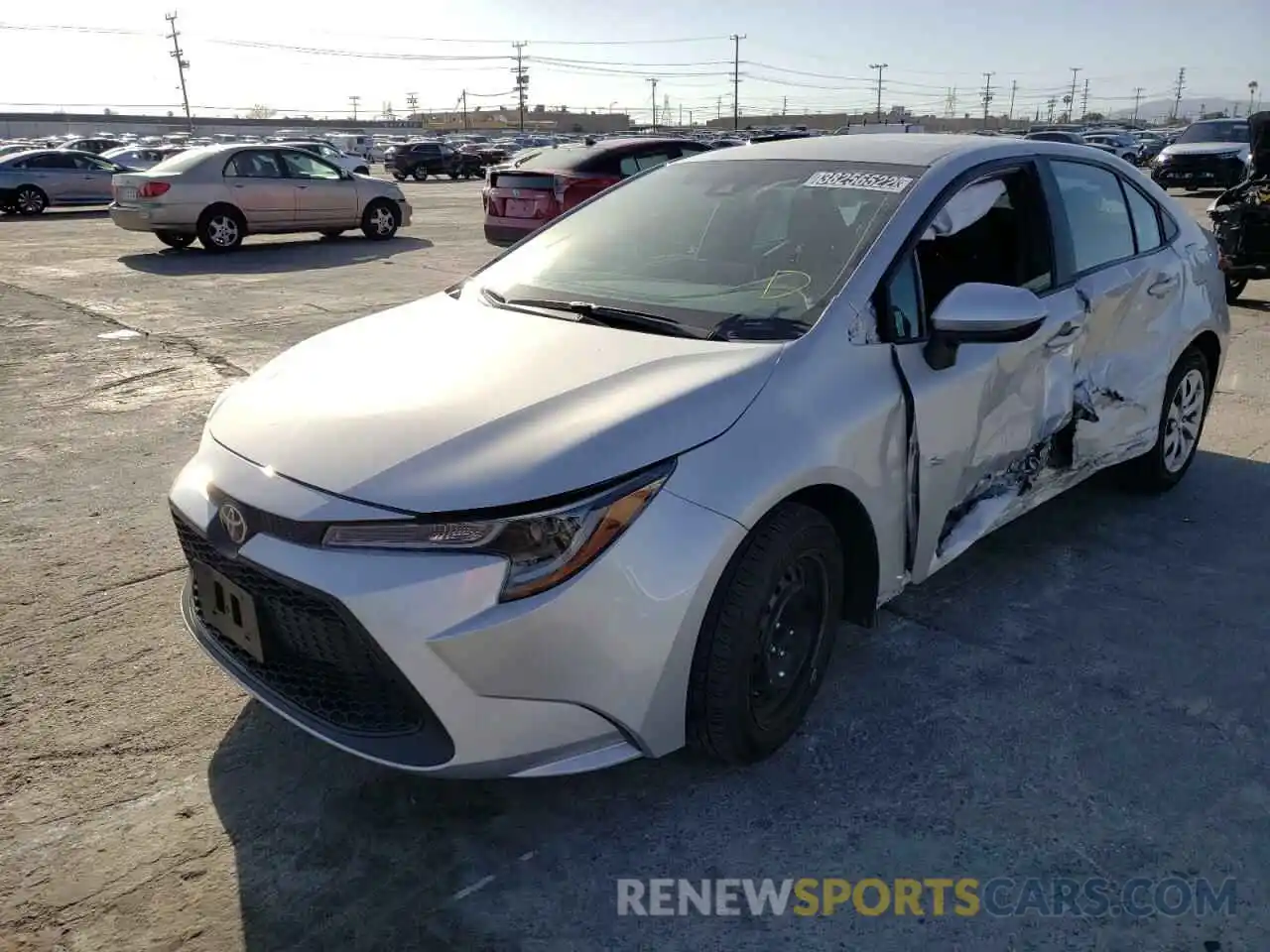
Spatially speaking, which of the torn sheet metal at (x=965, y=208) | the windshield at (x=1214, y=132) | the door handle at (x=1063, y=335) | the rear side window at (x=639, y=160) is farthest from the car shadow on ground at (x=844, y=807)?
the windshield at (x=1214, y=132)

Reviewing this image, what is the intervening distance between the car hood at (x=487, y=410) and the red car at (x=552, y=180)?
8.87 m

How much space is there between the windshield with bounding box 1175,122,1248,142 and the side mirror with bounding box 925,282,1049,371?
25.4 metres

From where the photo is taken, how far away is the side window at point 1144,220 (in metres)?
4.27

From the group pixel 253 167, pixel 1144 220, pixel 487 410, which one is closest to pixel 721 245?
pixel 487 410

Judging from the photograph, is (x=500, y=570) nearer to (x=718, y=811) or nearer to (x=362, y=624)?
(x=362, y=624)

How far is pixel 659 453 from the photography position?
2.29m

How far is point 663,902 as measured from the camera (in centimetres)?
228

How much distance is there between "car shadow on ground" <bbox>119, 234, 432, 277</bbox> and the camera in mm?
12775

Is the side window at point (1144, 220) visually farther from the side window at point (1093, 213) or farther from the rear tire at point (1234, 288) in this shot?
the rear tire at point (1234, 288)

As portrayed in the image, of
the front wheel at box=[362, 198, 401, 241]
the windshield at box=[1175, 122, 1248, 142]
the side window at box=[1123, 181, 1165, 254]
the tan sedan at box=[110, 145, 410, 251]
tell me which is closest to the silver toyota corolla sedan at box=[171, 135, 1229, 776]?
the side window at box=[1123, 181, 1165, 254]

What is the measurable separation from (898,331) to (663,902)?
1709 mm

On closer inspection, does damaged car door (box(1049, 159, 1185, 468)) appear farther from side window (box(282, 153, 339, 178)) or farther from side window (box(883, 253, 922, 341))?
side window (box(282, 153, 339, 178))

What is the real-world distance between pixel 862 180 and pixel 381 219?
14.3 meters

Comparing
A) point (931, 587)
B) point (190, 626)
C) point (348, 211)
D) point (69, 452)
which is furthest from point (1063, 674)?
point (348, 211)
